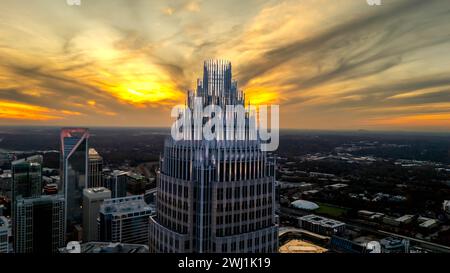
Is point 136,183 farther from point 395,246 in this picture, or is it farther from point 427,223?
point 427,223

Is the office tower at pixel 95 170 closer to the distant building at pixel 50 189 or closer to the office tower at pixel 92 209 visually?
the distant building at pixel 50 189

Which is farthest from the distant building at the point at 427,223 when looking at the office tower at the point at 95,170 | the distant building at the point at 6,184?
the office tower at the point at 95,170

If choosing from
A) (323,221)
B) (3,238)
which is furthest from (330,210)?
(3,238)

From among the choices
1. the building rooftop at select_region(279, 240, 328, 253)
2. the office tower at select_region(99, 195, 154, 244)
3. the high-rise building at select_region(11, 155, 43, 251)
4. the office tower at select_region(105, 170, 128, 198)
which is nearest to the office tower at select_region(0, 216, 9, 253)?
the office tower at select_region(99, 195, 154, 244)
